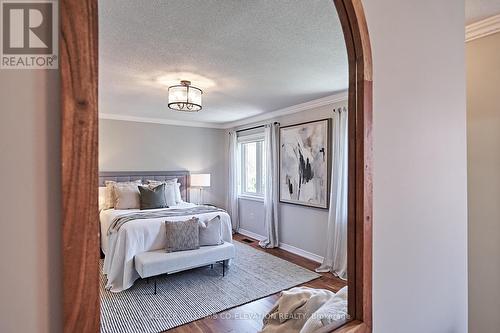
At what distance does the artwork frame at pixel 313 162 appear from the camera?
2674 mm

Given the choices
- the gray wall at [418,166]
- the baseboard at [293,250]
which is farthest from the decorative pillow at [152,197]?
the baseboard at [293,250]

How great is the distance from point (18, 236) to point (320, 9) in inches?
60.3

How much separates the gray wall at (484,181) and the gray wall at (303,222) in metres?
1.08

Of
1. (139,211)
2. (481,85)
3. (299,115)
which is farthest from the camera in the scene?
(299,115)

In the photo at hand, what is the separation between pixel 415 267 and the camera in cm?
103

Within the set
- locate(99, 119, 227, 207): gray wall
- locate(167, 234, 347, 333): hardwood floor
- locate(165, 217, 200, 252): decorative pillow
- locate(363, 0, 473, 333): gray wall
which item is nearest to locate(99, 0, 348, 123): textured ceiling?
locate(99, 119, 227, 207): gray wall

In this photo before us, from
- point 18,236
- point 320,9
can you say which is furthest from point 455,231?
point 18,236

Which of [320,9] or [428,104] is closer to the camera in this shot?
[428,104]

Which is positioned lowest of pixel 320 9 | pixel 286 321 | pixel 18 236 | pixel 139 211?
pixel 286 321

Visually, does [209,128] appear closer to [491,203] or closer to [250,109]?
[250,109]

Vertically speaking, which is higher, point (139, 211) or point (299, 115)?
point (299, 115)

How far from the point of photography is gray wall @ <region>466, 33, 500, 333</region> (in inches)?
67.2

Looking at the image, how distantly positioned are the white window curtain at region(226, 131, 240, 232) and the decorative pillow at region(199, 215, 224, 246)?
187 centimetres

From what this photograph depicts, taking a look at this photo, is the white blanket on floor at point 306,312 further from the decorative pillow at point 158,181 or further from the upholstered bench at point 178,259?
the upholstered bench at point 178,259
